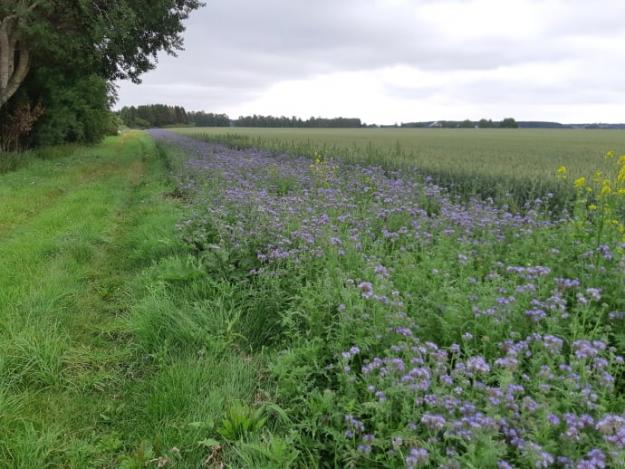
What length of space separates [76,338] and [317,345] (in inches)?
89.8

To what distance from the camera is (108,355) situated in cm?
372

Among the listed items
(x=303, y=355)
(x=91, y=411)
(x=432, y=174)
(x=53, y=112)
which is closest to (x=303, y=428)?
(x=303, y=355)

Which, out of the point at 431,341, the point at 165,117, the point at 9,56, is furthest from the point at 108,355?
the point at 165,117

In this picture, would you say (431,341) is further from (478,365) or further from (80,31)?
(80,31)

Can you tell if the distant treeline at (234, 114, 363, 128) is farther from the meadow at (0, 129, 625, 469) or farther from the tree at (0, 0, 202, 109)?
the meadow at (0, 129, 625, 469)

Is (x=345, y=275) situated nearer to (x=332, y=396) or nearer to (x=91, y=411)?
(x=332, y=396)

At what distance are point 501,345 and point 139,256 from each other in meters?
4.89

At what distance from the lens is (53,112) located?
21.0 meters

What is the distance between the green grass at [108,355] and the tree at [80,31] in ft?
29.8

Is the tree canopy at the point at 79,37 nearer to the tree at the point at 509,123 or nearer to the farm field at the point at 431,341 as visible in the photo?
the farm field at the point at 431,341

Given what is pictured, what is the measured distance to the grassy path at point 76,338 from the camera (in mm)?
2713

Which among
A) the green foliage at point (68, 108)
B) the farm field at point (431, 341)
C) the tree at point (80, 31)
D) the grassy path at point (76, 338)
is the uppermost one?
the tree at point (80, 31)

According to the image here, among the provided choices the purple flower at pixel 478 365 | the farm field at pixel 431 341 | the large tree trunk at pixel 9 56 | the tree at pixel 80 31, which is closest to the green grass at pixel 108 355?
the farm field at pixel 431 341

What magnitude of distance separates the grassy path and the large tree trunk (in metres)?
8.33
